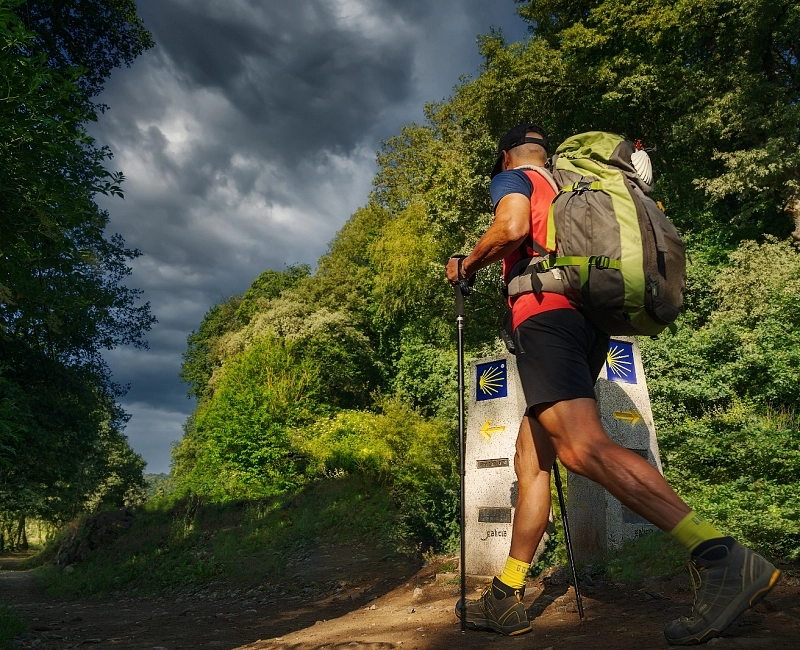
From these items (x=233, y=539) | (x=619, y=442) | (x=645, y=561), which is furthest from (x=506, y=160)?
(x=233, y=539)

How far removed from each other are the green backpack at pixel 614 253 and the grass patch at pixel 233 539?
351 inches

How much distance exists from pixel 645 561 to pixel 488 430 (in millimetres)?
2438

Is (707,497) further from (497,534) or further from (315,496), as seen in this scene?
(315,496)

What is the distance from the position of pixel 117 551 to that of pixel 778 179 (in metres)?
19.8

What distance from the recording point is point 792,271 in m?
13.5

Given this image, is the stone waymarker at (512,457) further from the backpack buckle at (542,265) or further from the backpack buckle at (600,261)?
the backpack buckle at (600,261)

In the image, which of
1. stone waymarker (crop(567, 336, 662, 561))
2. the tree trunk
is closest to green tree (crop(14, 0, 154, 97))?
stone waymarker (crop(567, 336, 662, 561))

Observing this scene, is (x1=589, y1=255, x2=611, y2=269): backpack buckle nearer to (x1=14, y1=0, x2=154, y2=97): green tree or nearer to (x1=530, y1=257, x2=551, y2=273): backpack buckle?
(x1=530, y1=257, x2=551, y2=273): backpack buckle

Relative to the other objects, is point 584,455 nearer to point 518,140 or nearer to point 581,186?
point 581,186

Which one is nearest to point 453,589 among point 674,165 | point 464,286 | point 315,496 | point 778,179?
point 464,286

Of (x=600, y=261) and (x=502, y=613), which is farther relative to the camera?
(x=502, y=613)

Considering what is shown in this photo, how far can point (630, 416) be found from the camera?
21.6 ft

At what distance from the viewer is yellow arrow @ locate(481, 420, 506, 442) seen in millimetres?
7059

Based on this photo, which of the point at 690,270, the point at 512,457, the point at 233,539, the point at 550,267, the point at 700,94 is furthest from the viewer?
the point at 700,94
